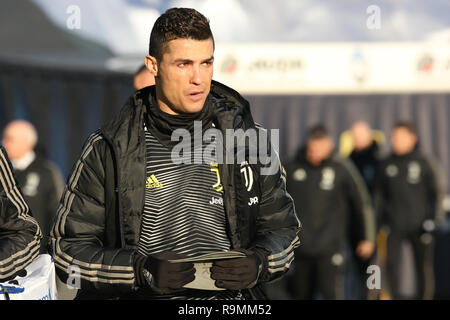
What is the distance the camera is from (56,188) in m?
9.09

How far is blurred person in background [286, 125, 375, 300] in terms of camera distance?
940cm

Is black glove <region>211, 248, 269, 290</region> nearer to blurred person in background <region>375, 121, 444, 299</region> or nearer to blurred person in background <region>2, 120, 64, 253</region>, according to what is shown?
blurred person in background <region>2, 120, 64, 253</region>

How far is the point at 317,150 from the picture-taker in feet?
31.0

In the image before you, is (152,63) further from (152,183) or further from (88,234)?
(88,234)

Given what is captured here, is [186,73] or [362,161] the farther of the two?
[362,161]

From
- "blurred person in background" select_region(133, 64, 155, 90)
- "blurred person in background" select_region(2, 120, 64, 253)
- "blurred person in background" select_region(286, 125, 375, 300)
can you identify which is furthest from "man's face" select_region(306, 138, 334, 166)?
"blurred person in background" select_region(133, 64, 155, 90)

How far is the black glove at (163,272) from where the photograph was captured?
10.6 feet

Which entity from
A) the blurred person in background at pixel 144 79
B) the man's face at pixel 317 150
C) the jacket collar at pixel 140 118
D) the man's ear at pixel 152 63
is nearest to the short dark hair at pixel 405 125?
the man's face at pixel 317 150

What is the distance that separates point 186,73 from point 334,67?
7.17 meters
